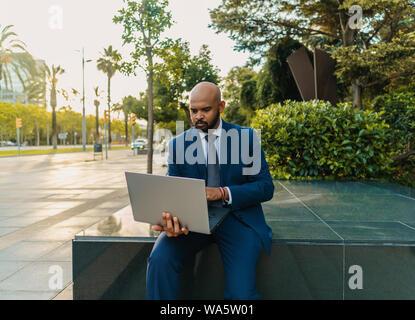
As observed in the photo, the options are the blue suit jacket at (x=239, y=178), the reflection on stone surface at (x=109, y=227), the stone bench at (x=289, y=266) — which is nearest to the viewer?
the blue suit jacket at (x=239, y=178)

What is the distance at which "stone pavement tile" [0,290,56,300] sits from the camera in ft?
9.92

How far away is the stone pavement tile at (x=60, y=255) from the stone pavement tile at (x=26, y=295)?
872 mm

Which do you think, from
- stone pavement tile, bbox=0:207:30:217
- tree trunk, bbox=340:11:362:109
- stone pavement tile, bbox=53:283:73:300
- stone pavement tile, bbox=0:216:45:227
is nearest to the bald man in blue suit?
stone pavement tile, bbox=53:283:73:300

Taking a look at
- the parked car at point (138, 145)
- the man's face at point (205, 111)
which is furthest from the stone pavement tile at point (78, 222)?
the parked car at point (138, 145)

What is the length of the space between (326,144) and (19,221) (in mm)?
5758

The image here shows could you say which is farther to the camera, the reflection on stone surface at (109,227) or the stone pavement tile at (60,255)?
the stone pavement tile at (60,255)

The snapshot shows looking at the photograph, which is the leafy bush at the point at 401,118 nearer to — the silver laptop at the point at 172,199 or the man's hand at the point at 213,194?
the man's hand at the point at 213,194

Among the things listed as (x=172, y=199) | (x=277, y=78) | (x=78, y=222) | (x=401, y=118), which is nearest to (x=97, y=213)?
(x=78, y=222)

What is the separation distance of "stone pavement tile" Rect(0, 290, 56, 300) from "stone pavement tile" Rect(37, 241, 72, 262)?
0.87 metres

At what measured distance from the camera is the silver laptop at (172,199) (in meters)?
1.84

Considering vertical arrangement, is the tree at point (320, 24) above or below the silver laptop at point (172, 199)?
above

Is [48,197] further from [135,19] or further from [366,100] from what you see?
[366,100]

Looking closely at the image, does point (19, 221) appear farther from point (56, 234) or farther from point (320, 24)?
point (320, 24)

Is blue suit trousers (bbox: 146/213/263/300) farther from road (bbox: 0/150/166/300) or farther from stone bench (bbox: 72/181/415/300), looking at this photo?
road (bbox: 0/150/166/300)
